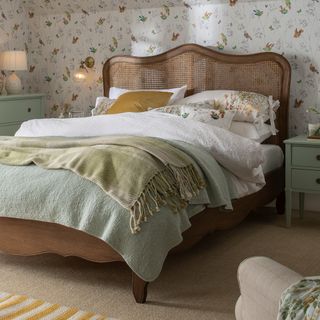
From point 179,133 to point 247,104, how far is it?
2.59ft

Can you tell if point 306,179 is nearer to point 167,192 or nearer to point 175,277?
point 175,277

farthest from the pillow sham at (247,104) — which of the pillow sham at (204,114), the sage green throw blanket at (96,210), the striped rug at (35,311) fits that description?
the striped rug at (35,311)

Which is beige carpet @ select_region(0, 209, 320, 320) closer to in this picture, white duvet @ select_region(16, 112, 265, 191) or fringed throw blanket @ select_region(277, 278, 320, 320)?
white duvet @ select_region(16, 112, 265, 191)

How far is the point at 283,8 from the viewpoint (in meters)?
4.54

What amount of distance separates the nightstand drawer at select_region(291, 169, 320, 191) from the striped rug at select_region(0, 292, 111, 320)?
1933mm

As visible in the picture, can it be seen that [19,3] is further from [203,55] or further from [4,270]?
[4,270]

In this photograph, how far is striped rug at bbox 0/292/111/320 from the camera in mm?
2652

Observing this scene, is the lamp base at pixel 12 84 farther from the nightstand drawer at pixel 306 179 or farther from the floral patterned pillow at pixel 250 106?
the nightstand drawer at pixel 306 179

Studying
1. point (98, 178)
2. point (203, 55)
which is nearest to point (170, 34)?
point (203, 55)

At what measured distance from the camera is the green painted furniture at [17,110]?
17.1 ft

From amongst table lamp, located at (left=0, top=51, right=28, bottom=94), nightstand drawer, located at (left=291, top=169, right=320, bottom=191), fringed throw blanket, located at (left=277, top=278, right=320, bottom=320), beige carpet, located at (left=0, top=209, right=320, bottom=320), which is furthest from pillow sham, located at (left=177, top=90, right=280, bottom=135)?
fringed throw blanket, located at (left=277, top=278, right=320, bottom=320)

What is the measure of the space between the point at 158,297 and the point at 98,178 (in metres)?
0.64

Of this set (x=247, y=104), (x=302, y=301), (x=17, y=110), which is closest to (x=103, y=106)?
(x=17, y=110)

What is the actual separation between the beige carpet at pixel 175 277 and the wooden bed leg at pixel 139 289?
0.04 m
